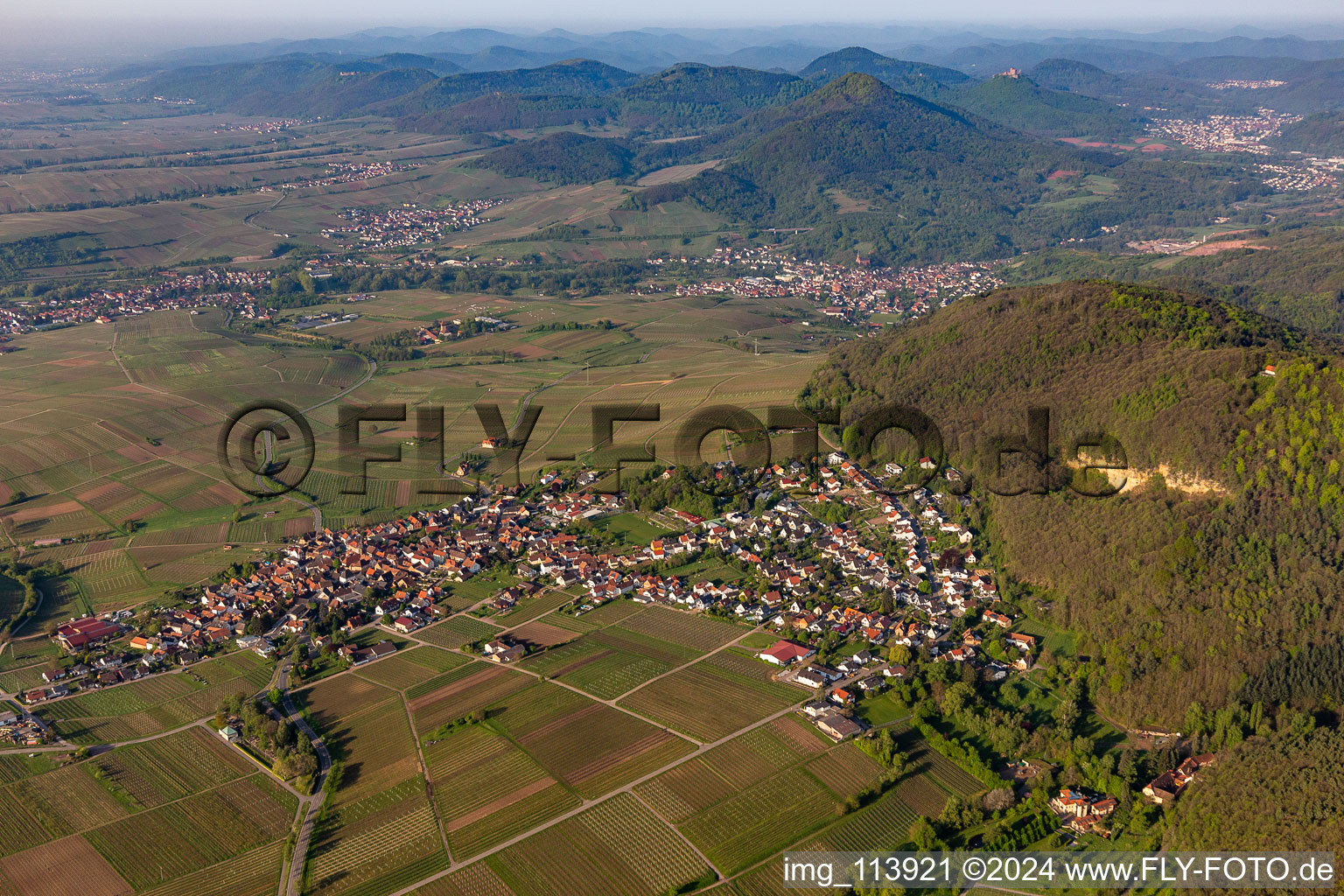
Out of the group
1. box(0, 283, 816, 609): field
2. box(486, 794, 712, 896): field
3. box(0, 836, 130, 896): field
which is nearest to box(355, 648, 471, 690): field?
box(0, 283, 816, 609): field

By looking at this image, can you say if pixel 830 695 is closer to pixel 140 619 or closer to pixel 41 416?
pixel 140 619

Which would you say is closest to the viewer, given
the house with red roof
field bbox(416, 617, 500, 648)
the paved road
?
the paved road

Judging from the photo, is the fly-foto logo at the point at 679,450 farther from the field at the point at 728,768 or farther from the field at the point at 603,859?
the field at the point at 603,859

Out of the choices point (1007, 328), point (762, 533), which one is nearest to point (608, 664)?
point (762, 533)

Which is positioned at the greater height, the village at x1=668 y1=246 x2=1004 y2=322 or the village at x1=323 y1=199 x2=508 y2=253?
the village at x1=323 y1=199 x2=508 y2=253

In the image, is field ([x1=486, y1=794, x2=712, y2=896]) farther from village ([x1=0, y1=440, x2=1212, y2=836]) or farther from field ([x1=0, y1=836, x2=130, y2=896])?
field ([x1=0, y1=836, x2=130, y2=896])

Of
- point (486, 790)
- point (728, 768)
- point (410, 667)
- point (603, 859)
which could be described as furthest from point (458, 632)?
point (603, 859)

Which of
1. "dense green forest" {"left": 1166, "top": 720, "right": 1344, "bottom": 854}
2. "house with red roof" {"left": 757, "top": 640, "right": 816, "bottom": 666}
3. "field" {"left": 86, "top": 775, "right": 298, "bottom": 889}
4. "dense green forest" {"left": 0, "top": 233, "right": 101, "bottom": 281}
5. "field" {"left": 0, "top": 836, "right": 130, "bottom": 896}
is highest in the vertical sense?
"dense green forest" {"left": 0, "top": 233, "right": 101, "bottom": 281}

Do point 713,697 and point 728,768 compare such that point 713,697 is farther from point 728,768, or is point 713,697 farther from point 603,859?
point 603,859

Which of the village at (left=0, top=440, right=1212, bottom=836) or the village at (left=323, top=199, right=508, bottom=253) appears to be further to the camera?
the village at (left=323, top=199, right=508, bottom=253)
